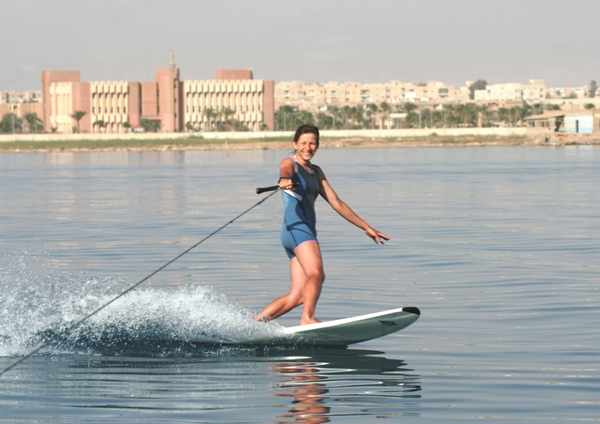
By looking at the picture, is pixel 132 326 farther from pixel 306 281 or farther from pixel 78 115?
pixel 78 115

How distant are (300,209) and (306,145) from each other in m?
0.59

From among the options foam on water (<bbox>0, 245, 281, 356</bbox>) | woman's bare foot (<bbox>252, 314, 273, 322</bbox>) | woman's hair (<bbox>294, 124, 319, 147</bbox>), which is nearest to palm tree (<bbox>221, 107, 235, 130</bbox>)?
foam on water (<bbox>0, 245, 281, 356</bbox>)

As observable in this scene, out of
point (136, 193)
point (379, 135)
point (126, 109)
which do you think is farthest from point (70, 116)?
point (136, 193)

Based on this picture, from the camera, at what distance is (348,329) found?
1023 centimetres

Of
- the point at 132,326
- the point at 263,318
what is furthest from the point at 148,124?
the point at 263,318

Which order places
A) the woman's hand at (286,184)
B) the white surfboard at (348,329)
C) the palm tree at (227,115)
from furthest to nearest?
the palm tree at (227,115) < the white surfboard at (348,329) < the woman's hand at (286,184)

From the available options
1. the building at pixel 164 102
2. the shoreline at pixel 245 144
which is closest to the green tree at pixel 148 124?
the building at pixel 164 102

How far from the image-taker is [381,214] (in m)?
29.0

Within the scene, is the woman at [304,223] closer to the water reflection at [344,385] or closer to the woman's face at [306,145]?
the woman's face at [306,145]

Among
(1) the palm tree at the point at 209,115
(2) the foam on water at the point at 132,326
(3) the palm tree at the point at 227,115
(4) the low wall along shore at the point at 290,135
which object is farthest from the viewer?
(1) the palm tree at the point at 209,115

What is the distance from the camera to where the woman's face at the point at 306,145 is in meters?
9.81

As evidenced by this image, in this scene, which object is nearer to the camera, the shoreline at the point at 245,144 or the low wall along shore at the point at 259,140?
the shoreline at the point at 245,144

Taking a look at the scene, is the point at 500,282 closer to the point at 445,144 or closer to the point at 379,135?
the point at 445,144

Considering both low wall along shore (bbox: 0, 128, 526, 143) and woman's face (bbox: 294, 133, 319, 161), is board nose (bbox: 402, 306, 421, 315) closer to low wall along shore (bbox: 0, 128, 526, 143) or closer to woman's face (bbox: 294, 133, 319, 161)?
woman's face (bbox: 294, 133, 319, 161)
